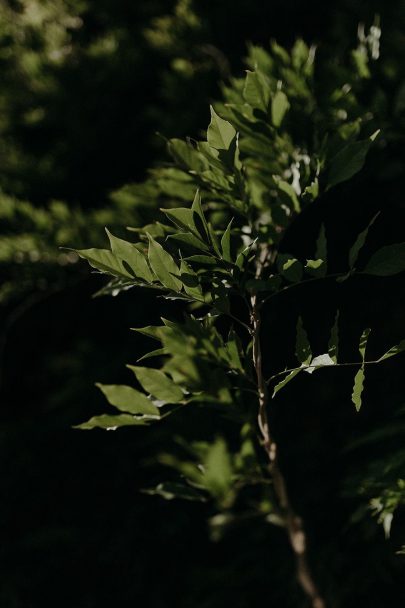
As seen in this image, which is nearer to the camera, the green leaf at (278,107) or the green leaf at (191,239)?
the green leaf at (191,239)

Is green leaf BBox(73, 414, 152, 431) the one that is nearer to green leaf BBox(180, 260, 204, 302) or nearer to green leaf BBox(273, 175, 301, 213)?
green leaf BBox(180, 260, 204, 302)

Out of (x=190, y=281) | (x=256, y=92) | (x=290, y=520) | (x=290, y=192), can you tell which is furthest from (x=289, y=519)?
(x=256, y=92)

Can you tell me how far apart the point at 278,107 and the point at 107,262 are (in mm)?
336

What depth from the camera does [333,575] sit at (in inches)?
43.4

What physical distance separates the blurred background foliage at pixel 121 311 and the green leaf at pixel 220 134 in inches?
13.3

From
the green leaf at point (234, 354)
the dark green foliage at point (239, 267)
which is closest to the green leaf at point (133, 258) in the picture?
the dark green foliage at point (239, 267)

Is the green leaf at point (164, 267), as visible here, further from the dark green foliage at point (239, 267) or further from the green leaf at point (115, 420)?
the green leaf at point (115, 420)

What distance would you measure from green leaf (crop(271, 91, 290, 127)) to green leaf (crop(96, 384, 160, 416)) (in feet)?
1.44

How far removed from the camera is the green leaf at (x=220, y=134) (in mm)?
542

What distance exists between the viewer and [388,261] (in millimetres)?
521

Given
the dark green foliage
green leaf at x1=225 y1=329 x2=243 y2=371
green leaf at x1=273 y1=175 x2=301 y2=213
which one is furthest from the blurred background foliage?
green leaf at x1=225 y1=329 x2=243 y2=371

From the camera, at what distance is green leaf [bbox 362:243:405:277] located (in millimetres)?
513

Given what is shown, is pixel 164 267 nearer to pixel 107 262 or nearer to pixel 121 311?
pixel 107 262

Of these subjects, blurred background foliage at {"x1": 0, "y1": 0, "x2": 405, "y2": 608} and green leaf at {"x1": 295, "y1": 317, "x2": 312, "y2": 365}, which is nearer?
green leaf at {"x1": 295, "y1": 317, "x2": 312, "y2": 365}
